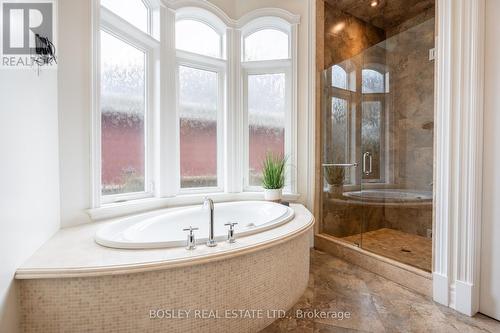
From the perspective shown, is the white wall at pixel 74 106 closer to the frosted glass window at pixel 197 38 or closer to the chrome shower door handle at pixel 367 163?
the frosted glass window at pixel 197 38

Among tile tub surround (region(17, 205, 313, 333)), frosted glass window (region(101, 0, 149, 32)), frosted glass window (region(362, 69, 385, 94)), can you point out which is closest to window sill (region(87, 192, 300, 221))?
tile tub surround (region(17, 205, 313, 333))

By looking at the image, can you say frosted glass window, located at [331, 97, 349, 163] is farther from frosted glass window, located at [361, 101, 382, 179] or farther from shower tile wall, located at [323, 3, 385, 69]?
shower tile wall, located at [323, 3, 385, 69]

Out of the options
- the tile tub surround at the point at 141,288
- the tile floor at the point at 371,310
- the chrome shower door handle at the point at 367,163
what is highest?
the chrome shower door handle at the point at 367,163

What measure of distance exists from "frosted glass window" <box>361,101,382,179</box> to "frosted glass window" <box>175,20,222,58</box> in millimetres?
1943

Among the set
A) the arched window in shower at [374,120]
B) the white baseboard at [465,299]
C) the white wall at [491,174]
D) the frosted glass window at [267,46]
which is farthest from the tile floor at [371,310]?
the frosted glass window at [267,46]

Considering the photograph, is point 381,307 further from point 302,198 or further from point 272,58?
point 272,58

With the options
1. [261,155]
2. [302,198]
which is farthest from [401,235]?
[261,155]

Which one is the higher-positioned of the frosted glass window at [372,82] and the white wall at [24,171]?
the frosted glass window at [372,82]

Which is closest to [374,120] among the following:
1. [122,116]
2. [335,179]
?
[335,179]

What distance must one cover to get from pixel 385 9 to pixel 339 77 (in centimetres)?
119

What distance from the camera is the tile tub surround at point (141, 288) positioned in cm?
113

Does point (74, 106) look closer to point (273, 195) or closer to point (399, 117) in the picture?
point (273, 195)

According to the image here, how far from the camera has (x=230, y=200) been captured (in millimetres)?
2842

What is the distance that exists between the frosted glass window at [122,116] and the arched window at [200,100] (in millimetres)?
429
